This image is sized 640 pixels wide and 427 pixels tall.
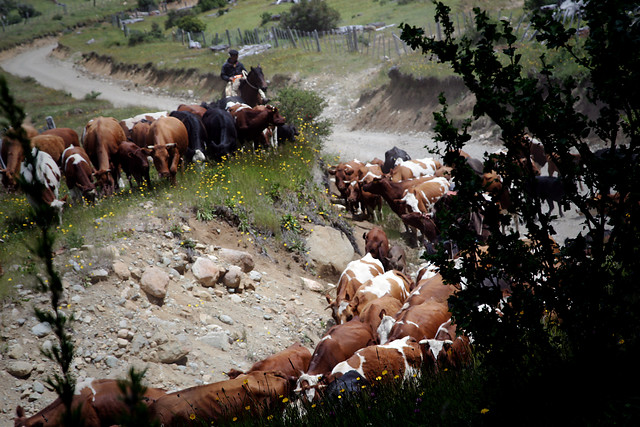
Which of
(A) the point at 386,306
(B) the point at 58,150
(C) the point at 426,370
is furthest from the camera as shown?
(B) the point at 58,150

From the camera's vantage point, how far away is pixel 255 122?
52.0 ft

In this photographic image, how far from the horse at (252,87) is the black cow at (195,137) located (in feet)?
18.9

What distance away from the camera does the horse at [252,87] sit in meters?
20.7

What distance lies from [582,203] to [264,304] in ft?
21.5

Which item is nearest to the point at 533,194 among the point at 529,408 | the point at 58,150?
the point at 529,408

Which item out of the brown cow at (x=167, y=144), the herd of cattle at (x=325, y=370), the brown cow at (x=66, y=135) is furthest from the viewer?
the brown cow at (x=66, y=135)

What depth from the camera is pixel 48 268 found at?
6.97 feet

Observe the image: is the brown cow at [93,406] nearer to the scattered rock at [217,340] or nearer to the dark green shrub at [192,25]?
the scattered rock at [217,340]

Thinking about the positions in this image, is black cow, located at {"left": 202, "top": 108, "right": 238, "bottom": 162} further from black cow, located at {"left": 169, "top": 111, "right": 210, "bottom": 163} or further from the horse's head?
the horse's head

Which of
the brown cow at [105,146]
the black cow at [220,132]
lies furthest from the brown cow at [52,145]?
the black cow at [220,132]

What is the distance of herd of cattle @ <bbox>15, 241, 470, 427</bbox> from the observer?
5.66 m

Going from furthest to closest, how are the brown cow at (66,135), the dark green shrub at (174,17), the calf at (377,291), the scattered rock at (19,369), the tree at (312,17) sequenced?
the dark green shrub at (174,17) → the tree at (312,17) → the brown cow at (66,135) → the calf at (377,291) → the scattered rock at (19,369)

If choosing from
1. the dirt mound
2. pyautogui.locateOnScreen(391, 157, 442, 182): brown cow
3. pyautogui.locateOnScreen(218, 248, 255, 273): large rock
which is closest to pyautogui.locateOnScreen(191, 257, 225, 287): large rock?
pyautogui.locateOnScreen(218, 248, 255, 273): large rock

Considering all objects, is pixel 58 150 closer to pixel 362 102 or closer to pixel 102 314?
pixel 102 314
